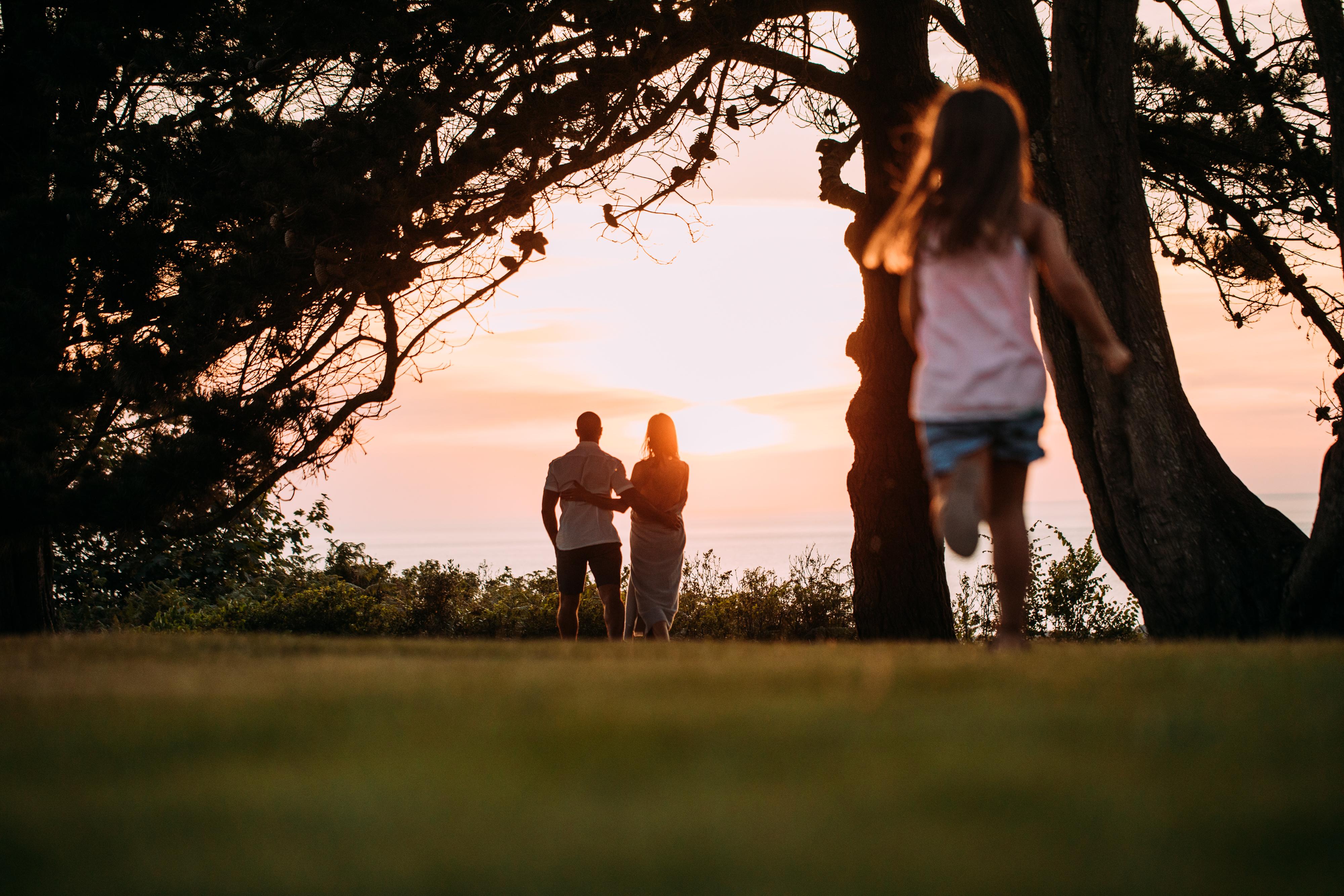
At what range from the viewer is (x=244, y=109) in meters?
7.52

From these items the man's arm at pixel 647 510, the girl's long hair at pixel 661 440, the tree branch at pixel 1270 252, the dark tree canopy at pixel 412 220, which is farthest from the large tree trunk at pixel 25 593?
the tree branch at pixel 1270 252

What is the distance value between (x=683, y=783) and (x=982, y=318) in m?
2.48

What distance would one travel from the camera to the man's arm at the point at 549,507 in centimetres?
952

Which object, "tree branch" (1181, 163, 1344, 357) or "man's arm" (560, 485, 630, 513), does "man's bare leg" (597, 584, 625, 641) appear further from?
"tree branch" (1181, 163, 1344, 357)

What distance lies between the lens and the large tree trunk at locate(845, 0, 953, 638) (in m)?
8.57

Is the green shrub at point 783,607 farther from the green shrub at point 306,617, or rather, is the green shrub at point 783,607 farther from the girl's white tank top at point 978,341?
the girl's white tank top at point 978,341

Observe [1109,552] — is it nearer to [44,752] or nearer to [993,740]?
[993,740]

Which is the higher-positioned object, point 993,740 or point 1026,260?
point 1026,260

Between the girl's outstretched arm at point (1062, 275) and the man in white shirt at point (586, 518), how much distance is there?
18.9ft

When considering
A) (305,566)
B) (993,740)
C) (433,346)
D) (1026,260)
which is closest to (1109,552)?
(1026,260)

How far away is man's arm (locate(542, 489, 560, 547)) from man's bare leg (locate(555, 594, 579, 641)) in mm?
507

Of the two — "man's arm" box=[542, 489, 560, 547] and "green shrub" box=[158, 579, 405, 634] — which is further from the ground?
"man's arm" box=[542, 489, 560, 547]

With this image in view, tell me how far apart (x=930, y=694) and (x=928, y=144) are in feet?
7.33

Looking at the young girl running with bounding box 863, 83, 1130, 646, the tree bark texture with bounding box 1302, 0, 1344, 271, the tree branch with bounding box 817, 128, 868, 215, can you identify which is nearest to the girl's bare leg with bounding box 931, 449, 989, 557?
the young girl running with bounding box 863, 83, 1130, 646
